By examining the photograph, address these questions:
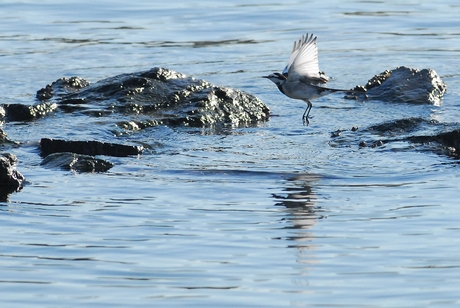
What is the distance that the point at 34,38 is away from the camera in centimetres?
1931

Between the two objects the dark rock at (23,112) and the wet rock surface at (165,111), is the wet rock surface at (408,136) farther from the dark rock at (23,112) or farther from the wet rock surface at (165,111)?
the dark rock at (23,112)

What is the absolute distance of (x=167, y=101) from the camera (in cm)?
1304

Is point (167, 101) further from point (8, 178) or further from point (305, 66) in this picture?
point (8, 178)

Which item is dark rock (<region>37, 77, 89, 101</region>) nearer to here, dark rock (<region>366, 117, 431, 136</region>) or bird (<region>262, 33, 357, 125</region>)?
bird (<region>262, 33, 357, 125</region>)

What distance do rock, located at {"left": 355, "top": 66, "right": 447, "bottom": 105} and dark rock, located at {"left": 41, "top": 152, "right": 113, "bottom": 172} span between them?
5467mm

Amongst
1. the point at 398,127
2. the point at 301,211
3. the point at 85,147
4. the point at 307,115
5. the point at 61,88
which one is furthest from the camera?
the point at 61,88

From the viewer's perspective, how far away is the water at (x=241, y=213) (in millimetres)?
6566

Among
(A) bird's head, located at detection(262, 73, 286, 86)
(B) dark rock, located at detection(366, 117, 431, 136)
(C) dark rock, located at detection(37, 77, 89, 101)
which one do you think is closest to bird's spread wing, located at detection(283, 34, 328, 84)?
(A) bird's head, located at detection(262, 73, 286, 86)

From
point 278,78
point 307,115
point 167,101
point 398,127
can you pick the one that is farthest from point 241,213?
point 167,101

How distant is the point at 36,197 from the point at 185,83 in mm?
4719

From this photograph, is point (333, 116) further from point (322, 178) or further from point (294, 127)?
point (322, 178)

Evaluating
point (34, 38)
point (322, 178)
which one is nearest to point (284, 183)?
point (322, 178)

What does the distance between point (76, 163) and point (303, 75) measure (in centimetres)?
348

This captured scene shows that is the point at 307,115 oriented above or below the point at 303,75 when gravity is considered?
below
